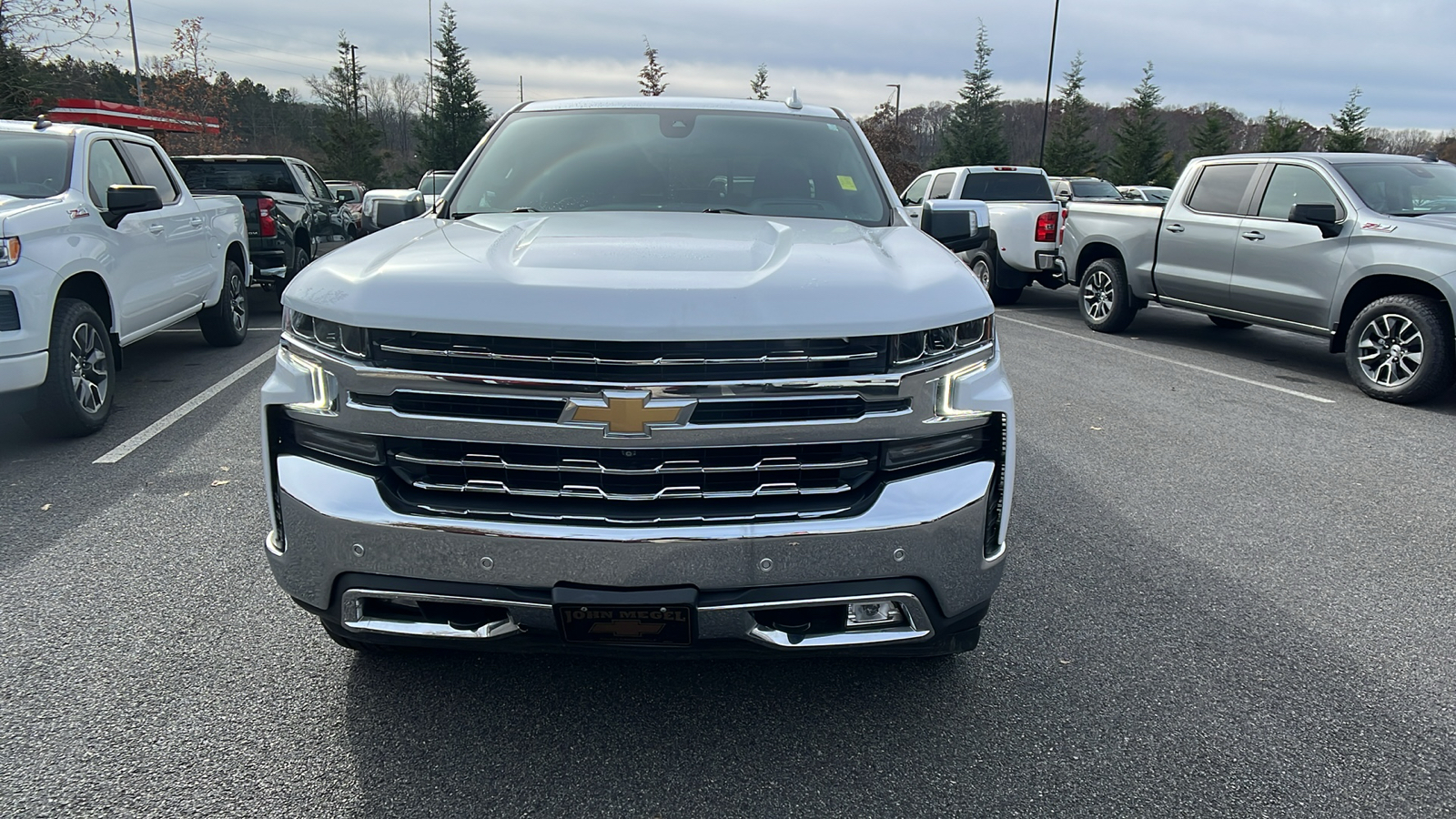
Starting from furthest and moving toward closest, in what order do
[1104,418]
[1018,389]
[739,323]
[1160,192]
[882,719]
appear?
[1160,192] < [1018,389] < [1104,418] < [882,719] < [739,323]

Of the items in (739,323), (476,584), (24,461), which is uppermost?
(739,323)

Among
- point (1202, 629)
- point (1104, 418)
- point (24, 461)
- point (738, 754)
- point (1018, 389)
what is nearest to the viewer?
point (738, 754)

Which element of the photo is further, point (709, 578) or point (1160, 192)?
point (1160, 192)

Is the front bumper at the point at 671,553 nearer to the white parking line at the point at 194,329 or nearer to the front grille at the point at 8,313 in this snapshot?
the front grille at the point at 8,313

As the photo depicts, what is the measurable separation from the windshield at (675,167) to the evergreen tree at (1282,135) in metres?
47.1

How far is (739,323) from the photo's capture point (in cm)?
225

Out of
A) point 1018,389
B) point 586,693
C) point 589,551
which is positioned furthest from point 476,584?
point 1018,389

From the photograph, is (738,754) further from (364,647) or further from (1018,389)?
(1018,389)

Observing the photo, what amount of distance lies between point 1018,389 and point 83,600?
20.8ft

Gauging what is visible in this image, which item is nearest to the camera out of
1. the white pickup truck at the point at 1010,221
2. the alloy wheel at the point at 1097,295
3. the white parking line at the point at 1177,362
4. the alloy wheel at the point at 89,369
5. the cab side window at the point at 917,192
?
the alloy wheel at the point at 89,369

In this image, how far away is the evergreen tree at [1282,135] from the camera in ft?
145

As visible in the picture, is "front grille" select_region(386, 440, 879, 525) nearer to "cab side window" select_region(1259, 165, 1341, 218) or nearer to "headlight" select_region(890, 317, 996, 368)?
"headlight" select_region(890, 317, 996, 368)

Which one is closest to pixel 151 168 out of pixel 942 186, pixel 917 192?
pixel 942 186

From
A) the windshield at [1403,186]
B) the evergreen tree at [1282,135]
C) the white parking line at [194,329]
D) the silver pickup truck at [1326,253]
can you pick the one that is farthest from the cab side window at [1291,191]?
the evergreen tree at [1282,135]
